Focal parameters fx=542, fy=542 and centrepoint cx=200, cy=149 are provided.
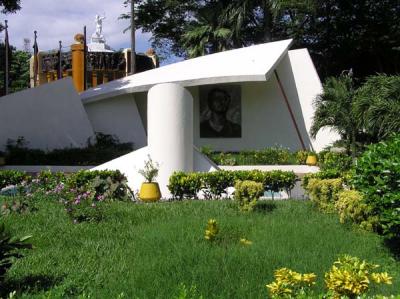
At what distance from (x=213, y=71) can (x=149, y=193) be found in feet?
31.8

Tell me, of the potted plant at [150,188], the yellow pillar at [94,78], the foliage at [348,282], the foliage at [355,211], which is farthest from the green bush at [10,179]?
the yellow pillar at [94,78]

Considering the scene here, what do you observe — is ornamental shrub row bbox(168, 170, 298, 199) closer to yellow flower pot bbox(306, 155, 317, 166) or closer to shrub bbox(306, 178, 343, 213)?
shrub bbox(306, 178, 343, 213)

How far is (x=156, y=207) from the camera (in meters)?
7.84

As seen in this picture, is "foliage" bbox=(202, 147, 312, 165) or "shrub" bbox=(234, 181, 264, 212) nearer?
"shrub" bbox=(234, 181, 264, 212)

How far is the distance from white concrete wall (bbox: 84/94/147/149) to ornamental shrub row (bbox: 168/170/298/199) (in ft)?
31.7

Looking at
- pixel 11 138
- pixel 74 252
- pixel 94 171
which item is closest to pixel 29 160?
pixel 11 138

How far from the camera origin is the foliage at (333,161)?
1298cm

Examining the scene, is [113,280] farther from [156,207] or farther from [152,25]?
[152,25]

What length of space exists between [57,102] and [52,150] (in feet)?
5.42

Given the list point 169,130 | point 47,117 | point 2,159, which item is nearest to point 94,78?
point 47,117

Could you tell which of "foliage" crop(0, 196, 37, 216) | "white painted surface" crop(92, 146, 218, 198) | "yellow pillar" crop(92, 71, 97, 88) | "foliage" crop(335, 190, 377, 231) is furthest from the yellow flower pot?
"yellow pillar" crop(92, 71, 97, 88)

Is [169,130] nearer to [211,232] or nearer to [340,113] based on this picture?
[211,232]

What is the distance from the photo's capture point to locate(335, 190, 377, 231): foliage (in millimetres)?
6320

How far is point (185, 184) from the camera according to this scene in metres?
9.27
